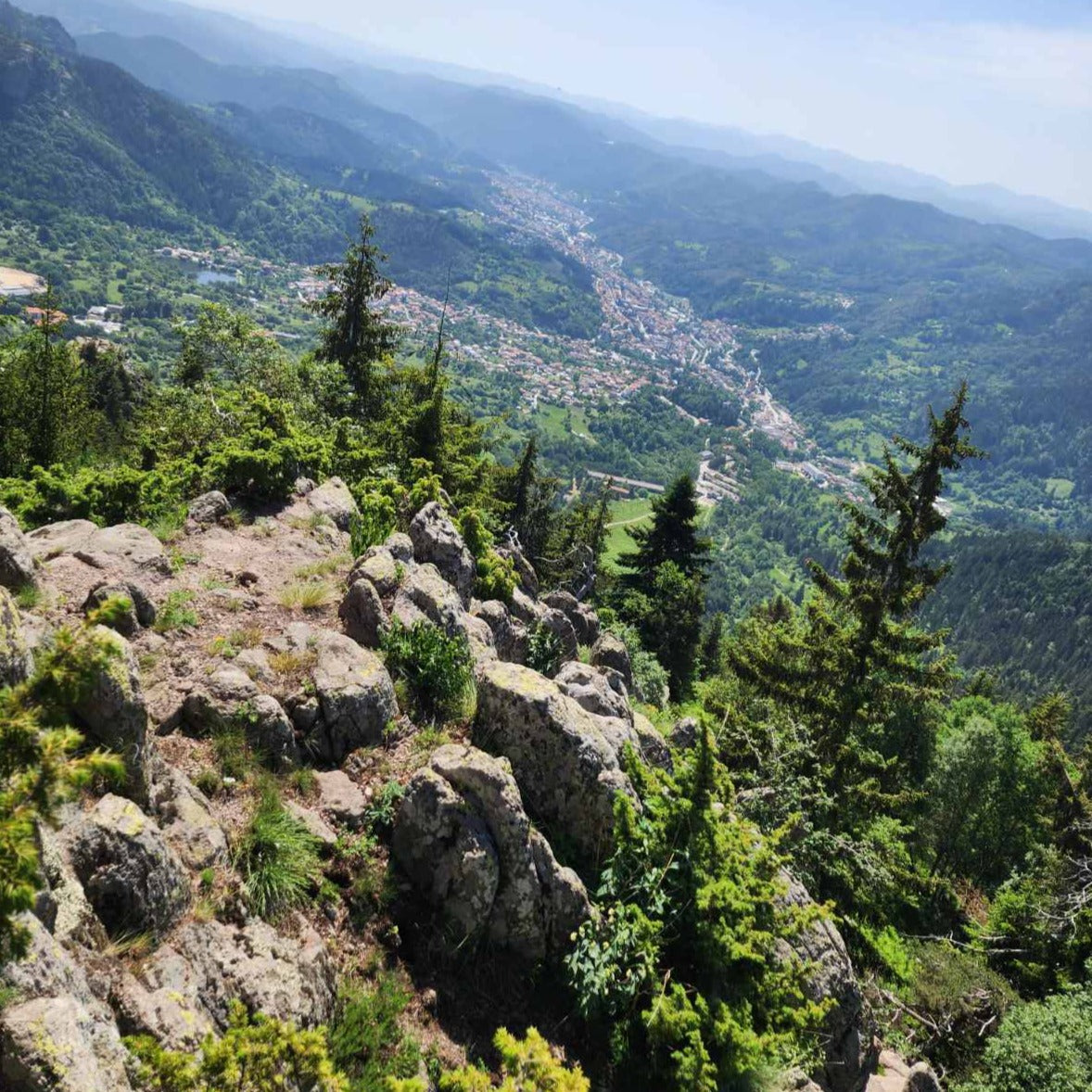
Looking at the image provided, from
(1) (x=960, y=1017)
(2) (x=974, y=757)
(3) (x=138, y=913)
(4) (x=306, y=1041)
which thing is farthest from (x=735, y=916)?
(2) (x=974, y=757)

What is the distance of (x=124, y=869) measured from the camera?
19.9ft

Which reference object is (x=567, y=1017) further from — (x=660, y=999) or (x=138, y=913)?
(x=138, y=913)

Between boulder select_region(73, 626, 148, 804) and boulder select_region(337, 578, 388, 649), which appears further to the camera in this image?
boulder select_region(337, 578, 388, 649)

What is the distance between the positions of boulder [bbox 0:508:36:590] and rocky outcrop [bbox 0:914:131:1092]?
17.6 feet

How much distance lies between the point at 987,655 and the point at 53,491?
7707 inches

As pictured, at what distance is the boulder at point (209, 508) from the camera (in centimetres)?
1469

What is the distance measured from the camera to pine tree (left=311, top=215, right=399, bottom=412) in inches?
1351

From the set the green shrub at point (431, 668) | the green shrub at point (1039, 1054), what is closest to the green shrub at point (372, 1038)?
the green shrub at point (431, 668)

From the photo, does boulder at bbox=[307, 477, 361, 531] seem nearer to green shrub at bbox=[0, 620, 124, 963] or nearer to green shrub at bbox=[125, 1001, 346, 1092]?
green shrub at bbox=[125, 1001, 346, 1092]

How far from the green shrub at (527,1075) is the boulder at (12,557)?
7623 millimetres

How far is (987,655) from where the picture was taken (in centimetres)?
16850

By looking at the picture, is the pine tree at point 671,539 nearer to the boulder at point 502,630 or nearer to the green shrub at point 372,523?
the boulder at point 502,630

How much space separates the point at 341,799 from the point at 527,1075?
415cm

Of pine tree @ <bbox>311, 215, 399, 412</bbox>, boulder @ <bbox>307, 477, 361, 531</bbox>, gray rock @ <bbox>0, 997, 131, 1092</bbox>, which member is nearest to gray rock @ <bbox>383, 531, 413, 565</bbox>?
boulder @ <bbox>307, 477, 361, 531</bbox>
